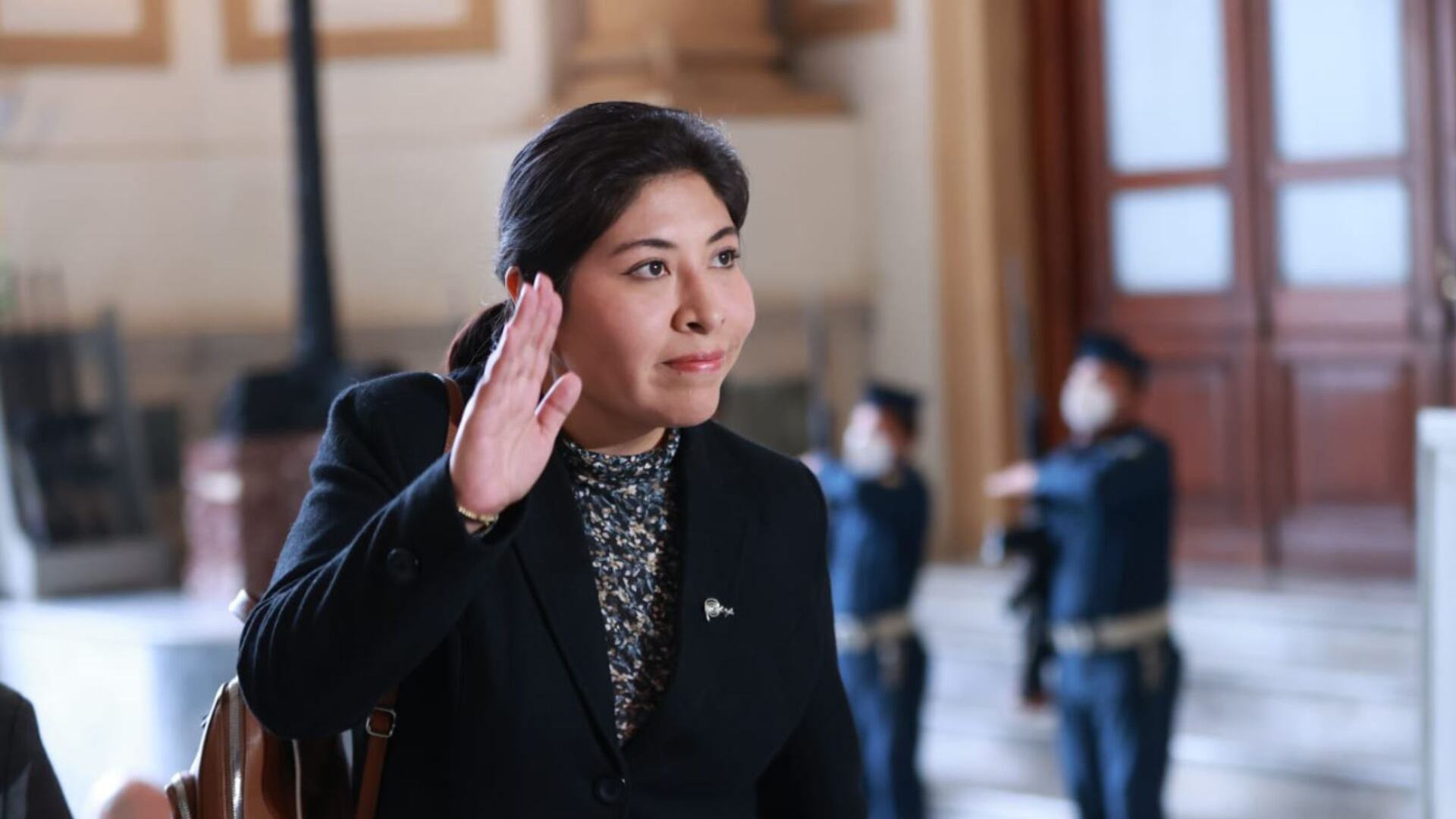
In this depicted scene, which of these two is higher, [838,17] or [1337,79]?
[838,17]

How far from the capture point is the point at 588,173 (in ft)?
5.29

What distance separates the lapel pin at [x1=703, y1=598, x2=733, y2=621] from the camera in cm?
168

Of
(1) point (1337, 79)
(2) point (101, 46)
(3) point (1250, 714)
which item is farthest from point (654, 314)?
(2) point (101, 46)

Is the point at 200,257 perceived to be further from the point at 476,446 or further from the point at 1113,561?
the point at 476,446

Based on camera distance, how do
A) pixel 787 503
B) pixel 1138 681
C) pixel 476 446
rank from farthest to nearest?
1. pixel 1138 681
2. pixel 787 503
3. pixel 476 446

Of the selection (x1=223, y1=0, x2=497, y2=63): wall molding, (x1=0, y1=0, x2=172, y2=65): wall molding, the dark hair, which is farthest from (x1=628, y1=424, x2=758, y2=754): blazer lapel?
(x1=0, y1=0, x2=172, y2=65): wall molding

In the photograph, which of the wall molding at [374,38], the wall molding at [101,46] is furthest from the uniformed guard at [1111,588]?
the wall molding at [101,46]

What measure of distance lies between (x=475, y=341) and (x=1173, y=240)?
6364mm

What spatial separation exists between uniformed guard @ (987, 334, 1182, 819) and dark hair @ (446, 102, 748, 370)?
4.12m

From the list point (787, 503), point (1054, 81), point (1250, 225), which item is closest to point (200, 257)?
point (1054, 81)

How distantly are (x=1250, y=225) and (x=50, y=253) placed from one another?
5221mm

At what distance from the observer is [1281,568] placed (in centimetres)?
747

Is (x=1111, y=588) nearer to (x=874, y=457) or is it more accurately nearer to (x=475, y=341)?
(x=874, y=457)

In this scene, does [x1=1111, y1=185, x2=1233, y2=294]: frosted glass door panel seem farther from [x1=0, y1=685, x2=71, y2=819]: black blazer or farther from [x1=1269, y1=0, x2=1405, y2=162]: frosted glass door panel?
[x1=0, y1=685, x2=71, y2=819]: black blazer
